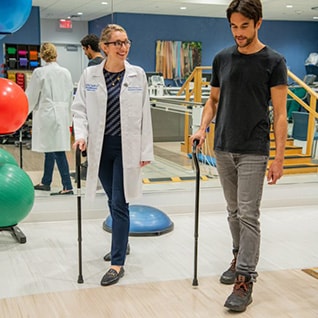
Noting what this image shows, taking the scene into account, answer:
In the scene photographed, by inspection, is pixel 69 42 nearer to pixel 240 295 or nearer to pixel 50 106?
pixel 50 106

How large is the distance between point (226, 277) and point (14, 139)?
8.86 ft

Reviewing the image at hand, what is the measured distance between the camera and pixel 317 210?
4859 millimetres

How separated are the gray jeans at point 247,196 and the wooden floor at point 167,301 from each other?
24 centimetres

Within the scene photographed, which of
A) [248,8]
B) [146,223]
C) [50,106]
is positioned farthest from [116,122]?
[50,106]

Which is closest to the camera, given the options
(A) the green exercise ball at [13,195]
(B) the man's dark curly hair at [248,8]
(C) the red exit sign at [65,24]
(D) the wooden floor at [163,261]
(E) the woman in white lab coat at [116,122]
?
(B) the man's dark curly hair at [248,8]

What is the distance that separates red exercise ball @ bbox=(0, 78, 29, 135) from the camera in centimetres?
321

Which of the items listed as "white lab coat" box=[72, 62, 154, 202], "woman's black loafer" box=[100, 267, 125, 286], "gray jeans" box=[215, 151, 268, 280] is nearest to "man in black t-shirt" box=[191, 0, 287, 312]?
"gray jeans" box=[215, 151, 268, 280]

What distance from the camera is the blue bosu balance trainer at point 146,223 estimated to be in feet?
13.1

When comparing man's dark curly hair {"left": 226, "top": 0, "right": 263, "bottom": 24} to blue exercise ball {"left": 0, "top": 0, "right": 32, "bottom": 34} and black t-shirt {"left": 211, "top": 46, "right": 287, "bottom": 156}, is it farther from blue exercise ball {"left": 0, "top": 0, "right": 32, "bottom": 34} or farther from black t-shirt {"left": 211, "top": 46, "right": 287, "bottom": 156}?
blue exercise ball {"left": 0, "top": 0, "right": 32, "bottom": 34}

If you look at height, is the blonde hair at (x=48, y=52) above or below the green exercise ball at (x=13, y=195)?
above

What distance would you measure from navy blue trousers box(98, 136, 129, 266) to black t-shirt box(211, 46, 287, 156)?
64 cm

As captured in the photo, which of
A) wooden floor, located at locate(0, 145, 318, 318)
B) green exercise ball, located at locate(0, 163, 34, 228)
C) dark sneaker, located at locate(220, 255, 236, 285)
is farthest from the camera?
green exercise ball, located at locate(0, 163, 34, 228)

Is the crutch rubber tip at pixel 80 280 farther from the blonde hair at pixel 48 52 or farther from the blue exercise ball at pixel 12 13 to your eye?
the blonde hair at pixel 48 52

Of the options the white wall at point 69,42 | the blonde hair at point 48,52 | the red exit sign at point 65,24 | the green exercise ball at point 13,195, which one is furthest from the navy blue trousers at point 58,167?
the red exit sign at point 65,24
